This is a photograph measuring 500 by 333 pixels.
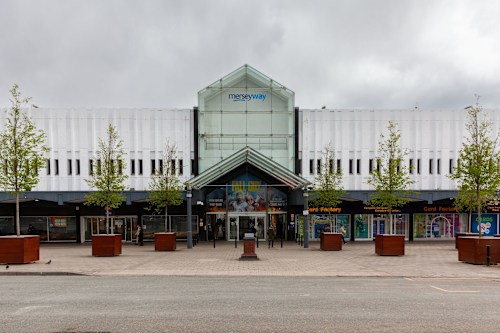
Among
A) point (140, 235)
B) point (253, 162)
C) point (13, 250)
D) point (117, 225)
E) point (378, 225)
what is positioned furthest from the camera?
point (378, 225)

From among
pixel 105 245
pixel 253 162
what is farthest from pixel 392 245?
pixel 105 245

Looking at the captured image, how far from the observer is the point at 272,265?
60.1 ft

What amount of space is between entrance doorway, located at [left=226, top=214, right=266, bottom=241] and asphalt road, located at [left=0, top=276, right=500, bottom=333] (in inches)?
709

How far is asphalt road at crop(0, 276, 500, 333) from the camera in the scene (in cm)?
820

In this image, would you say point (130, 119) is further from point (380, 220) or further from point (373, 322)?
point (373, 322)

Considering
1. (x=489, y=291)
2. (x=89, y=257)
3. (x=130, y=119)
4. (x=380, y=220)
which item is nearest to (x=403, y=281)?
(x=489, y=291)

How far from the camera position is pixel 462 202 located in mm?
27234

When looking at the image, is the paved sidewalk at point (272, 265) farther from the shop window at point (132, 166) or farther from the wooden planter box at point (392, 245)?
the shop window at point (132, 166)

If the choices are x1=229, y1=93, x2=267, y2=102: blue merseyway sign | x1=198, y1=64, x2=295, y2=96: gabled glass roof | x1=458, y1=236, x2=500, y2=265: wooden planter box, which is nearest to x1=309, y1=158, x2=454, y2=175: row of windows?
x1=198, y1=64, x2=295, y2=96: gabled glass roof

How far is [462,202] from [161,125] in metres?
21.9

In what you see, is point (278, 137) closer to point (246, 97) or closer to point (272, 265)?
point (246, 97)

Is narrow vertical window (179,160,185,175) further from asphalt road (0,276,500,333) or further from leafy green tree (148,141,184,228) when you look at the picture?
asphalt road (0,276,500,333)

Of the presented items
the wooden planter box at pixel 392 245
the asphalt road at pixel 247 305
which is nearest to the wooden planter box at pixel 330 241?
the wooden planter box at pixel 392 245

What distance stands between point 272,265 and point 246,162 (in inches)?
542
